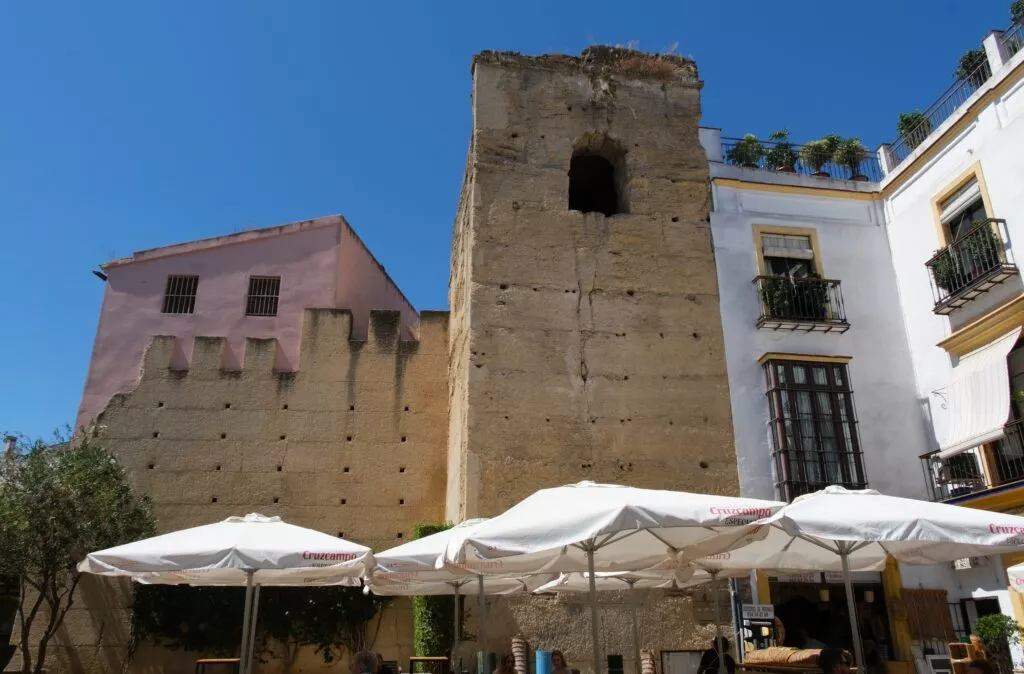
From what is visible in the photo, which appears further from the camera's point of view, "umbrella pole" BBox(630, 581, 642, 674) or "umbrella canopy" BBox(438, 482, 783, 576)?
"umbrella pole" BBox(630, 581, 642, 674)

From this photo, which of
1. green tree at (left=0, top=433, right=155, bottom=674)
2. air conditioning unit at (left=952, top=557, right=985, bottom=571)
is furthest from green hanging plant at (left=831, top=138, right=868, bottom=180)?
green tree at (left=0, top=433, right=155, bottom=674)

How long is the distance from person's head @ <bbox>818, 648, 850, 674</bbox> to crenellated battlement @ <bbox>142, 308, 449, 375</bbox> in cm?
930

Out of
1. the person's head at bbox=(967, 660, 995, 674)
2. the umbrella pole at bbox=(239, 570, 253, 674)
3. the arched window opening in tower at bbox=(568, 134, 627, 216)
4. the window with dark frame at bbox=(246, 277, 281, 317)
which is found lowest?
the person's head at bbox=(967, 660, 995, 674)

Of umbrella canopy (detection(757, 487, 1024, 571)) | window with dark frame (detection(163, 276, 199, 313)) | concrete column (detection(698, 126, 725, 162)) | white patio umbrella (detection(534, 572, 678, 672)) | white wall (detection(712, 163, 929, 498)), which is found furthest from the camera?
window with dark frame (detection(163, 276, 199, 313))

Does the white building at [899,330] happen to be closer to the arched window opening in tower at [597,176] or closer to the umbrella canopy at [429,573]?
the arched window opening in tower at [597,176]

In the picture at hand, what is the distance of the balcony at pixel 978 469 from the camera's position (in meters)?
11.2

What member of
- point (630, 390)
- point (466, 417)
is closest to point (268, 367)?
point (466, 417)

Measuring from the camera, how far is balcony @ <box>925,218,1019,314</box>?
37.6 ft

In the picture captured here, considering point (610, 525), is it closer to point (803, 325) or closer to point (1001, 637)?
point (1001, 637)

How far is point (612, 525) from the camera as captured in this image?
5.61 metres

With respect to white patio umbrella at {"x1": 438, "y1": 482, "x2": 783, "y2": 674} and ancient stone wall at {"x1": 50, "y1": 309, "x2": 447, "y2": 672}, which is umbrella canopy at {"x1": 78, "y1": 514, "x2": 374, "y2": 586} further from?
ancient stone wall at {"x1": 50, "y1": 309, "x2": 447, "y2": 672}

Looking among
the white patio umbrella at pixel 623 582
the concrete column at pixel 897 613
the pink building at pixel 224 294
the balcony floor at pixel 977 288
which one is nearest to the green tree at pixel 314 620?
the white patio umbrella at pixel 623 582

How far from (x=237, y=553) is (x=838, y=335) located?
9721mm

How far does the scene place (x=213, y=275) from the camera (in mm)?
15398
